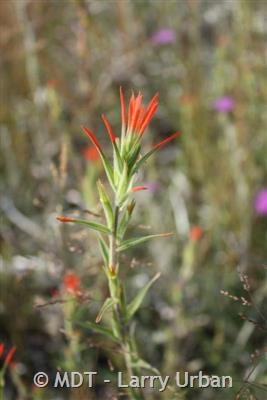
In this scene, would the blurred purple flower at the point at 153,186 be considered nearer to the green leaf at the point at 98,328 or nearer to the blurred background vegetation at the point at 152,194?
the blurred background vegetation at the point at 152,194

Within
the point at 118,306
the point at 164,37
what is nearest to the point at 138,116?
the point at 118,306

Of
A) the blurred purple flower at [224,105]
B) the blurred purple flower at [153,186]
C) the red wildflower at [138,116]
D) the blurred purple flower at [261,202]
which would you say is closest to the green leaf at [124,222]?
the red wildflower at [138,116]

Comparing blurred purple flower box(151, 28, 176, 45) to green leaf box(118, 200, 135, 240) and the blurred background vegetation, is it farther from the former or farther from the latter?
green leaf box(118, 200, 135, 240)

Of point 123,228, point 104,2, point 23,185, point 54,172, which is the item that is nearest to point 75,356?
point 54,172

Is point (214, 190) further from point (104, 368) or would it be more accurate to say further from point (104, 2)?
point (104, 2)

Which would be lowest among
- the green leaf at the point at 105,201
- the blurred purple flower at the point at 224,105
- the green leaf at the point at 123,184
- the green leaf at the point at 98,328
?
the green leaf at the point at 98,328

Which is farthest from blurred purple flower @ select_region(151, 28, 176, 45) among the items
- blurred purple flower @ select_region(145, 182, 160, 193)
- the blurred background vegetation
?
blurred purple flower @ select_region(145, 182, 160, 193)
